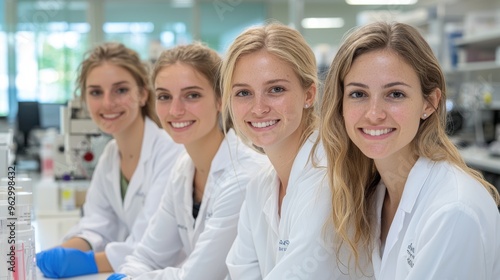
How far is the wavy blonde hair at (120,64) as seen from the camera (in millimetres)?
2598

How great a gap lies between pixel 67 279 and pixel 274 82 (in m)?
1.04

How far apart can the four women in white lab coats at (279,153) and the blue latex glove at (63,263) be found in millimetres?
630

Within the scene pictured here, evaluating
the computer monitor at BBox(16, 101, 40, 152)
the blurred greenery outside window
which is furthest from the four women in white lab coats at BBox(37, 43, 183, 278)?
the blurred greenery outside window

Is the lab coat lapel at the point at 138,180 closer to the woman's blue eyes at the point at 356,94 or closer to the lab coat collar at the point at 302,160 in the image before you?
the lab coat collar at the point at 302,160

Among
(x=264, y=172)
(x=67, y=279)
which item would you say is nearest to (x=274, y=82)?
(x=264, y=172)

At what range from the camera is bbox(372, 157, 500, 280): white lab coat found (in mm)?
1165

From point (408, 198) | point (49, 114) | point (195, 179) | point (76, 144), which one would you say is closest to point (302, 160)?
point (408, 198)

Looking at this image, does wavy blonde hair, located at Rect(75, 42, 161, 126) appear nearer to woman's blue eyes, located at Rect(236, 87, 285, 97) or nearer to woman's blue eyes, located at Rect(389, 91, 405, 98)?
woman's blue eyes, located at Rect(236, 87, 285, 97)

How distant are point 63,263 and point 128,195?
0.57 m

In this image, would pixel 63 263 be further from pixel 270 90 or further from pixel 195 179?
pixel 270 90

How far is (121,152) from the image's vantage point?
272 centimetres

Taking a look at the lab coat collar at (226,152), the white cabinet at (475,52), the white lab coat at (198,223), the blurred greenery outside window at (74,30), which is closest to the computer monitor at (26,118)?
the blurred greenery outside window at (74,30)

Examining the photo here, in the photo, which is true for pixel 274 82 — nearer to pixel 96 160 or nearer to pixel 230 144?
pixel 230 144

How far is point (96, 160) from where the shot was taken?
10.4 feet
